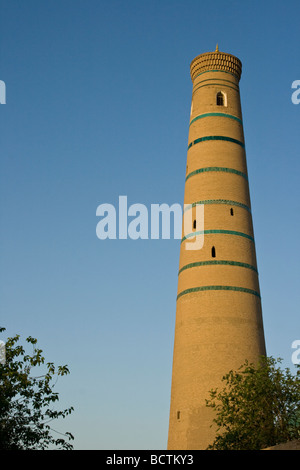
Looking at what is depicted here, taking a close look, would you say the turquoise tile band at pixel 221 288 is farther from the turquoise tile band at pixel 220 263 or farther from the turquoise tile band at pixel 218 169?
the turquoise tile band at pixel 218 169

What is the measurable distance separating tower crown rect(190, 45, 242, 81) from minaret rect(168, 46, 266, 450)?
2.66 feet

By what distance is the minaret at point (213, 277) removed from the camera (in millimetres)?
22500

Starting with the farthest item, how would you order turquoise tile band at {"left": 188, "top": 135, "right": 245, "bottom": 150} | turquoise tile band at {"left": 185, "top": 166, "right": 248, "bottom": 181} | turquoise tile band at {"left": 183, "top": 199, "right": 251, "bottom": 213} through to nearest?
turquoise tile band at {"left": 188, "top": 135, "right": 245, "bottom": 150}, turquoise tile band at {"left": 185, "top": 166, "right": 248, "bottom": 181}, turquoise tile band at {"left": 183, "top": 199, "right": 251, "bottom": 213}

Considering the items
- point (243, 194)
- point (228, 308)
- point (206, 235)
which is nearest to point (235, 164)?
point (243, 194)

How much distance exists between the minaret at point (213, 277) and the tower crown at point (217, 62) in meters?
0.81

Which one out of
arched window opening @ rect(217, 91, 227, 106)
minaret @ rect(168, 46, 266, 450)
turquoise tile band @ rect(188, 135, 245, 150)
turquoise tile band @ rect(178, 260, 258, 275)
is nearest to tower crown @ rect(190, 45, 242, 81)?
minaret @ rect(168, 46, 266, 450)

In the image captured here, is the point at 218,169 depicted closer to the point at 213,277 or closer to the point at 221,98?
the point at 221,98

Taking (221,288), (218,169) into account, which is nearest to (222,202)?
(218,169)

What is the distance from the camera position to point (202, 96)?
28.4 metres

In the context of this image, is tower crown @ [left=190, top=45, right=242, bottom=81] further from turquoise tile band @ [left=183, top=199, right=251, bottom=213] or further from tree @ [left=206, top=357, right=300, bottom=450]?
tree @ [left=206, top=357, right=300, bottom=450]

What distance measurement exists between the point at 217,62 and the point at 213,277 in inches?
450

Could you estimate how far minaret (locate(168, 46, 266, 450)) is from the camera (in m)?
22.5

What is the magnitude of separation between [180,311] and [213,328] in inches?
74.0
